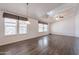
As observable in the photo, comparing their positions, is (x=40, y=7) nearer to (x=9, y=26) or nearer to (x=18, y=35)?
(x=9, y=26)

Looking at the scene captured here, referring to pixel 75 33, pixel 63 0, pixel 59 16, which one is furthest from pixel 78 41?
pixel 63 0

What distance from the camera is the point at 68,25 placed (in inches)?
164

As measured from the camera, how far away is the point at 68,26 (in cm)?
416

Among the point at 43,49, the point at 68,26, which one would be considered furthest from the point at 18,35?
the point at 68,26

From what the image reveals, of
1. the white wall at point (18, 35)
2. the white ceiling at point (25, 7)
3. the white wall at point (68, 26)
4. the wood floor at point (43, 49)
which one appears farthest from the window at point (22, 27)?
the white wall at point (68, 26)

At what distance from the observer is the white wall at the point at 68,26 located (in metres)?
4.04

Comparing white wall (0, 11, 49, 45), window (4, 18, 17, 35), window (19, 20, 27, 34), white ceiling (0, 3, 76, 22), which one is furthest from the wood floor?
window (19, 20, 27, 34)

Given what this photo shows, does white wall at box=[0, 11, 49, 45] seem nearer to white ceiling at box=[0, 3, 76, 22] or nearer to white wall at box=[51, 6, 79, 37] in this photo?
white ceiling at box=[0, 3, 76, 22]

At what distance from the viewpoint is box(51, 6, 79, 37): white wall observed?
159 inches

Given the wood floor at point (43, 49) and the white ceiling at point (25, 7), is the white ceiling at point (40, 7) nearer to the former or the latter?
the white ceiling at point (25, 7)

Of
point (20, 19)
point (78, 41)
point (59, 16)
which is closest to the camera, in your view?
point (59, 16)

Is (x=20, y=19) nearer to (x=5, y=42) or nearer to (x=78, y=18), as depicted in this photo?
(x=5, y=42)

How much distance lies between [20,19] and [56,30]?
9.02 feet

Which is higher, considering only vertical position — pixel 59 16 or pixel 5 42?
pixel 59 16
